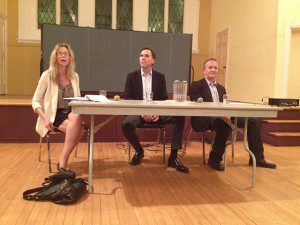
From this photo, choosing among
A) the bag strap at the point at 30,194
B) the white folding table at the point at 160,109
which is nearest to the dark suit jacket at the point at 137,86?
the white folding table at the point at 160,109

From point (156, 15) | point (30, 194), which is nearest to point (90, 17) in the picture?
point (156, 15)

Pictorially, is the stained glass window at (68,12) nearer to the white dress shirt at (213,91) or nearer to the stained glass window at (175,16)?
the stained glass window at (175,16)

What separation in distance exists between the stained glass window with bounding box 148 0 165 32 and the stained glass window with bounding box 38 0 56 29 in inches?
101

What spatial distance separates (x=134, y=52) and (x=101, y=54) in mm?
757

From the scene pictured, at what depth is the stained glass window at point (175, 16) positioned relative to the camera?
8.70 meters

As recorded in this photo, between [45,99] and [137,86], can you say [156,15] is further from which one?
[45,99]

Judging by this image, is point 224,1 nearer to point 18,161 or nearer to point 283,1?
point 283,1

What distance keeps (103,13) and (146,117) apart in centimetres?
613

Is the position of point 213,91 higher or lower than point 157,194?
higher

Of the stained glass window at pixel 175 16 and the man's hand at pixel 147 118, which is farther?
the stained glass window at pixel 175 16

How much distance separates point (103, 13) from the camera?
332 inches

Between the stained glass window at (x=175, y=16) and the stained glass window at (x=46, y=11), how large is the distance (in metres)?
3.12

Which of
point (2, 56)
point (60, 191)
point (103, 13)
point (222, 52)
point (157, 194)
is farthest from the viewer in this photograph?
point (103, 13)

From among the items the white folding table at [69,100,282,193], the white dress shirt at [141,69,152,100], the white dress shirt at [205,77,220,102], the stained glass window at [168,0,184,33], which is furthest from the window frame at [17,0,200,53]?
the white folding table at [69,100,282,193]
